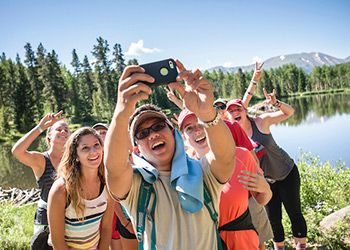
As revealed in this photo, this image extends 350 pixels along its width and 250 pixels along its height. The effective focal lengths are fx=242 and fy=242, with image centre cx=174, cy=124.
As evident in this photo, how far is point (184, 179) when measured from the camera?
1523mm

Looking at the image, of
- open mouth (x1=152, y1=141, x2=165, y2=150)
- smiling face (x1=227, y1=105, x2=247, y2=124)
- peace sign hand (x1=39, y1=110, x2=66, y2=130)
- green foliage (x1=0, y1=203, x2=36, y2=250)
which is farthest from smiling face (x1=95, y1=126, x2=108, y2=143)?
green foliage (x1=0, y1=203, x2=36, y2=250)

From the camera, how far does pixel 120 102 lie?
1287 mm

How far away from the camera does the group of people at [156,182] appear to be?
1415mm

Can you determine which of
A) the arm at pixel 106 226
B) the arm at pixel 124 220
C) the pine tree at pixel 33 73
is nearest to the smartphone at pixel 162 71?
the arm at pixel 124 220

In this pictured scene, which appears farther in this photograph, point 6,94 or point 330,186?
point 6,94

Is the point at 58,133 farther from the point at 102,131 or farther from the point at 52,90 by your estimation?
the point at 52,90

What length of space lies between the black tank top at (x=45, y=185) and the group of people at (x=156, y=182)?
12 millimetres

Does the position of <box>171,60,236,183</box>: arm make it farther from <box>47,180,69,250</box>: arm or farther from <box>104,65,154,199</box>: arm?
<box>47,180,69,250</box>: arm

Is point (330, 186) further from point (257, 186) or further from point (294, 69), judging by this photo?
point (294, 69)

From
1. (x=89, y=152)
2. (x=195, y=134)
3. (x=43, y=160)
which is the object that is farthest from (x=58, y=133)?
(x=195, y=134)

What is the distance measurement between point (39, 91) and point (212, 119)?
5217cm

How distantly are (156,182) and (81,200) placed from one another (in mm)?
1212

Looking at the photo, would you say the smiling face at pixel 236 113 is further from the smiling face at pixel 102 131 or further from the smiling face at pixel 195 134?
the smiling face at pixel 102 131

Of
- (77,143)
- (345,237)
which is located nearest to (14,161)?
(77,143)
